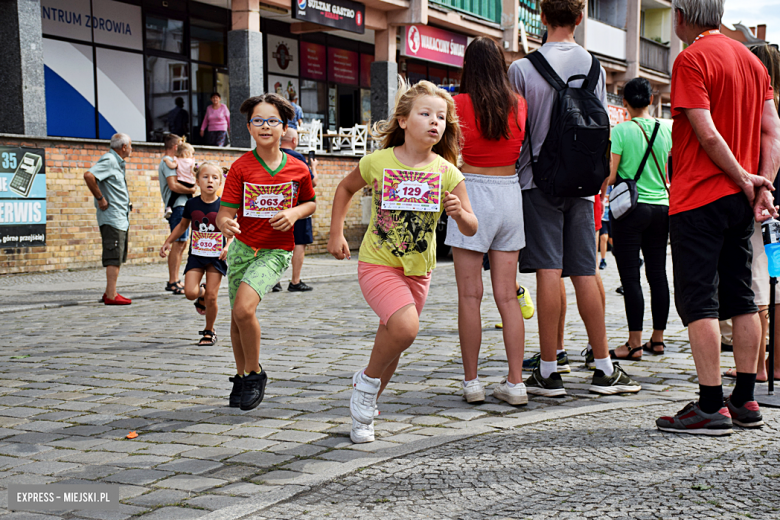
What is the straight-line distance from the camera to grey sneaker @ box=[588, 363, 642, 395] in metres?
5.09

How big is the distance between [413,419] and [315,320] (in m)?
4.19

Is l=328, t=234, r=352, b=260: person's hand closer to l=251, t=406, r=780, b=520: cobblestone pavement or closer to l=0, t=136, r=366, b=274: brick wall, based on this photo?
l=251, t=406, r=780, b=520: cobblestone pavement

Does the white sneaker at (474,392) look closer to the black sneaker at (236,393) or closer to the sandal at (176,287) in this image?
the black sneaker at (236,393)

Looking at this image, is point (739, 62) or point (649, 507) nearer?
point (649, 507)

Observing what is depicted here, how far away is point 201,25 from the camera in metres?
21.6

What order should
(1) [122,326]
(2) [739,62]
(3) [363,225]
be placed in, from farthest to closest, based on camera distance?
(3) [363,225] → (1) [122,326] → (2) [739,62]

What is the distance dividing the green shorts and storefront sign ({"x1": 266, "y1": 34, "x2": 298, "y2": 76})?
63.8 ft

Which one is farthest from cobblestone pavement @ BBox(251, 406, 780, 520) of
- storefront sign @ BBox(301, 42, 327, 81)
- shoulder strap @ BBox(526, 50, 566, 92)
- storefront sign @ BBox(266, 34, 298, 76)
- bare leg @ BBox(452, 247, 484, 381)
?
storefront sign @ BBox(301, 42, 327, 81)

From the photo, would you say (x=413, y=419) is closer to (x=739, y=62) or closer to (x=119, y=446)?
(x=119, y=446)

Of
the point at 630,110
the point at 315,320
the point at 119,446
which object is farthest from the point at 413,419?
the point at 315,320

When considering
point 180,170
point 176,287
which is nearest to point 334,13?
point 180,170

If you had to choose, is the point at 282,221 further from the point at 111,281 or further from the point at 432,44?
the point at 432,44

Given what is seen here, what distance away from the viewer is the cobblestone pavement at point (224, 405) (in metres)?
3.55

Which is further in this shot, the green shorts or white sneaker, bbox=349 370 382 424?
the green shorts
